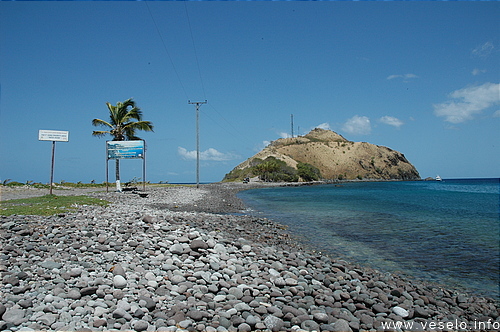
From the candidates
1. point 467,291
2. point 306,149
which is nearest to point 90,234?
point 467,291

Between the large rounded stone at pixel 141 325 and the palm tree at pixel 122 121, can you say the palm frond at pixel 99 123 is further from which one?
the large rounded stone at pixel 141 325

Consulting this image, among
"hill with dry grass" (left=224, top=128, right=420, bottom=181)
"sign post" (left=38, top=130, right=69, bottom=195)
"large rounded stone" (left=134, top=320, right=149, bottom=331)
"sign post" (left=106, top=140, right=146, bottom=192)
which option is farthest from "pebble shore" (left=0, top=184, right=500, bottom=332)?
"hill with dry grass" (left=224, top=128, right=420, bottom=181)

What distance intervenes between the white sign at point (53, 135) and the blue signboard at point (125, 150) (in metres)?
5.70

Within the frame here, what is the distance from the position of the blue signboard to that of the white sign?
5697 millimetres

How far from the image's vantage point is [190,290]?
18.3 ft

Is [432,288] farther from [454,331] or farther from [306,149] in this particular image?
[306,149]

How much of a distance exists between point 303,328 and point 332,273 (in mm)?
3085

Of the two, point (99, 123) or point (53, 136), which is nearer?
point (53, 136)

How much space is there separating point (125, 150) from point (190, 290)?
26.1 m

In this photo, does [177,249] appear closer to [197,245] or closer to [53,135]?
[197,245]

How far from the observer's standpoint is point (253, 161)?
448 feet

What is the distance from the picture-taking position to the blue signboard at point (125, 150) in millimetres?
28984

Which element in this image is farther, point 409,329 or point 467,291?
point 467,291

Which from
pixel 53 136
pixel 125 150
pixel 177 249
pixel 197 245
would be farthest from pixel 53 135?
pixel 197 245
